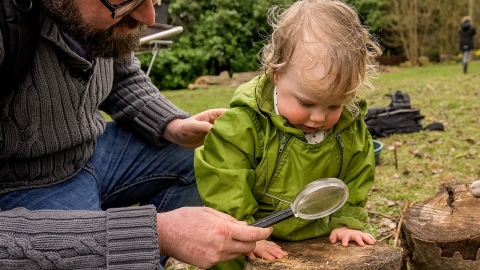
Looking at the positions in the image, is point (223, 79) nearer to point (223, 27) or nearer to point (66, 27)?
point (223, 27)

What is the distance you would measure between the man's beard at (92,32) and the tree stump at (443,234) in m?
1.33

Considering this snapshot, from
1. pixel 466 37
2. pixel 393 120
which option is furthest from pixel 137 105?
pixel 466 37

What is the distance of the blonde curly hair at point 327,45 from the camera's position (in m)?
1.82

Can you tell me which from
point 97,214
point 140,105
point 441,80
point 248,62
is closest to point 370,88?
point 97,214

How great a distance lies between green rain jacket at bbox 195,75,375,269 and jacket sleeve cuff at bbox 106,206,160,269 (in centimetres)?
37

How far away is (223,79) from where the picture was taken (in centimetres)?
1542

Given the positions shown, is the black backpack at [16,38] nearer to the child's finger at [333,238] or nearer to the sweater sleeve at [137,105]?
the sweater sleeve at [137,105]

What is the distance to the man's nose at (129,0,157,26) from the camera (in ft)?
6.25

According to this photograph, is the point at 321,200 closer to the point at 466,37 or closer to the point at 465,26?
the point at 466,37

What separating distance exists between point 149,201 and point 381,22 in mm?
18578

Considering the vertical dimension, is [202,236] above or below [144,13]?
below

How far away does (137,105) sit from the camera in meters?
2.68

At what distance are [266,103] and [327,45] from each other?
1.03 feet

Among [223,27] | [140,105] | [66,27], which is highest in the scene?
[66,27]
